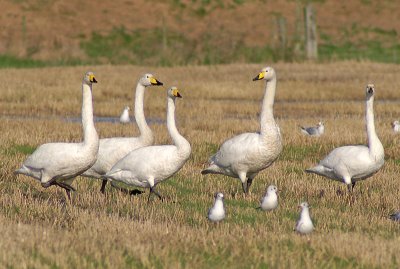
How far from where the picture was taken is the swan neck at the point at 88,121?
1036 cm

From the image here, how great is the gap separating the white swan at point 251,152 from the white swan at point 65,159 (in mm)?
1875

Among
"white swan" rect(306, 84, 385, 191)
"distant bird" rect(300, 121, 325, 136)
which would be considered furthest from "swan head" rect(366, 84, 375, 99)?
"distant bird" rect(300, 121, 325, 136)

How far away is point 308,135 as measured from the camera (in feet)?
58.6

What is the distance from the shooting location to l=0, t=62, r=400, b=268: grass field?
24.4ft

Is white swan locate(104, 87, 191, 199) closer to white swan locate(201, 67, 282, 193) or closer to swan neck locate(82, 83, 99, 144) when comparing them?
swan neck locate(82, 83, 99, 144)

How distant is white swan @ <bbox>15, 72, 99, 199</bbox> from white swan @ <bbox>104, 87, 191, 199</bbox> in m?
0.54

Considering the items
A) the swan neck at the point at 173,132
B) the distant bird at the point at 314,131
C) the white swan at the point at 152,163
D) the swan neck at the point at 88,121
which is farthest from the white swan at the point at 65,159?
the distant bird at the point at 314,131

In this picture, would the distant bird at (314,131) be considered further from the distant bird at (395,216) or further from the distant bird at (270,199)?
the distant bird at (395,216)

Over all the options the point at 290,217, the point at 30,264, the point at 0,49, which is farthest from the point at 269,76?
the point at 0,49

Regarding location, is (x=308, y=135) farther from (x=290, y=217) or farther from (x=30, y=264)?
(x=30, y=264)

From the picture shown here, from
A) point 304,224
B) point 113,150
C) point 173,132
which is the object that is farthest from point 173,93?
point 304,224

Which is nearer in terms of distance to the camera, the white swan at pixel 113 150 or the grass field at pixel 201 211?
the grass field at pixel 201 211

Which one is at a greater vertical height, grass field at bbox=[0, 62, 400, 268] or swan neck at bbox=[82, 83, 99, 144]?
swan neck at bbox=[82, 83, 99, 144]

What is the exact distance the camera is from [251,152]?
1148 centimetres
